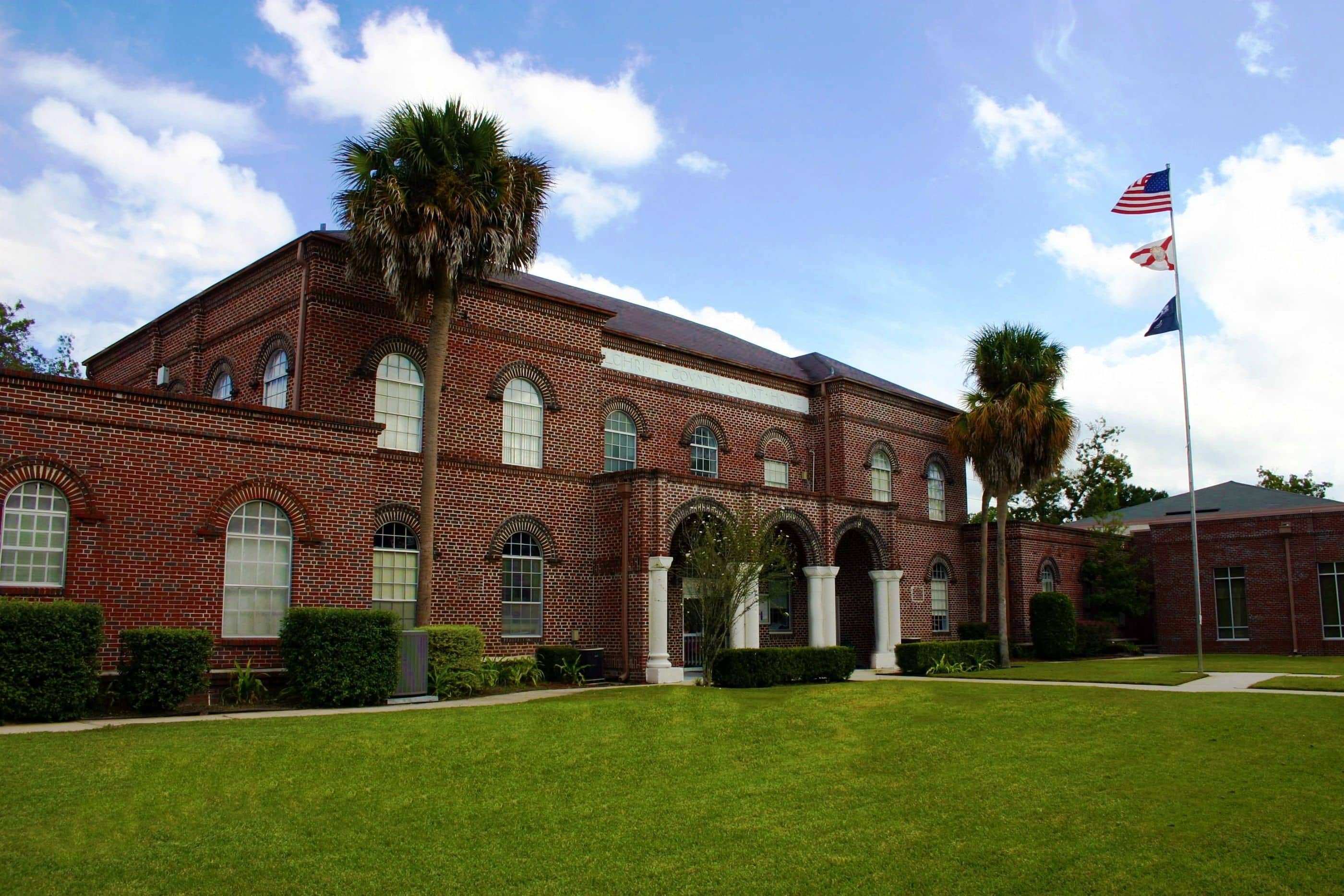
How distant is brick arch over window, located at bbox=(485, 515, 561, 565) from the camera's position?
2205cm

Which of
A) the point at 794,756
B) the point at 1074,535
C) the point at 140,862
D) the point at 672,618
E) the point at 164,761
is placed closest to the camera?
the point at 140,862

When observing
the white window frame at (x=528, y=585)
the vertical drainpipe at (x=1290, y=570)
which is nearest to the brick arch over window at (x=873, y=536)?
the white window frame at (x=528, y=585)

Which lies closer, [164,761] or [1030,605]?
[164,761]

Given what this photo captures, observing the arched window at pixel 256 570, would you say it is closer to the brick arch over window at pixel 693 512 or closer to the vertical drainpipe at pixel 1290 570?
the brick arch over window at pixel 693 512

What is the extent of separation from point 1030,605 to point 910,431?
697 centimetres

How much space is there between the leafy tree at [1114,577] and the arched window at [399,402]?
2657 cm

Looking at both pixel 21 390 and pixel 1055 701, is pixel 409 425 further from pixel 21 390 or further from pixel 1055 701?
pixel 1055 701

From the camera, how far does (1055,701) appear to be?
16.3 meters

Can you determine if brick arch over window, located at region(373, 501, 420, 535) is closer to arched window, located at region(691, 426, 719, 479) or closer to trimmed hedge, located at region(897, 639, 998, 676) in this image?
arched window, located at region(691, 426, 719, 479)

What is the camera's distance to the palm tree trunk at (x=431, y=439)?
767 inches

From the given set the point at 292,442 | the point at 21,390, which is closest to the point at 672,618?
the point at 292,442

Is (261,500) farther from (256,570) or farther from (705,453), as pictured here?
(705,453)

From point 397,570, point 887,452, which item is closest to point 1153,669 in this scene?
point 887,452

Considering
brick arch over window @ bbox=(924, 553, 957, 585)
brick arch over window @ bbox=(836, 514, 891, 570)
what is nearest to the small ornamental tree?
brick arch over window @ bbox=(836, 514, 891, 570)
